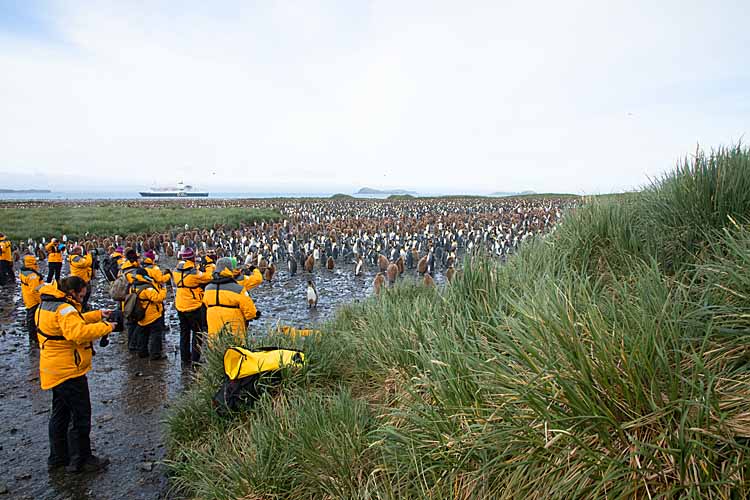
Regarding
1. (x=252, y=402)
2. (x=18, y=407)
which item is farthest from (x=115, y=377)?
(x=252, y=402)

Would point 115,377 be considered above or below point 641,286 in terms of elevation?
below

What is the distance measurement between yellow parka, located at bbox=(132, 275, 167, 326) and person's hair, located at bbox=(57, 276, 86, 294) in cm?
285

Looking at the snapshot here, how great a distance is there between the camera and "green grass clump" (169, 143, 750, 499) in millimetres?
1840

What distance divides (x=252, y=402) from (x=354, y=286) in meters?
8.94

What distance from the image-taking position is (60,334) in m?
4.43

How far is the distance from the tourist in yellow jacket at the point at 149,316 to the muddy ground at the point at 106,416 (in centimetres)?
21

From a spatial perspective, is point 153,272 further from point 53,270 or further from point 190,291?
point 53,270

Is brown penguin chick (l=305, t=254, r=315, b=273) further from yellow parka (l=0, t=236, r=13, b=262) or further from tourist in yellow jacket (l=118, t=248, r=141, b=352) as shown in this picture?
yellow parka (l=0, t=236, r=13, b=262)

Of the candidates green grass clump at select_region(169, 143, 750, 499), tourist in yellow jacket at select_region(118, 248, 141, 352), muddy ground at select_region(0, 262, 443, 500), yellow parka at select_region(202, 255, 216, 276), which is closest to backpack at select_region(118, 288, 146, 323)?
tourist in yellow jacket at select_region(118, 248, 141, 352)

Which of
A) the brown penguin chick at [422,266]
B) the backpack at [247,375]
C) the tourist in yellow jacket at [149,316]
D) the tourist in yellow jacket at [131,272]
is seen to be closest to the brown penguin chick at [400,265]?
the brown penguin chick at [422,266]

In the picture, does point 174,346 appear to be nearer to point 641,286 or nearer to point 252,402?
point 252,402

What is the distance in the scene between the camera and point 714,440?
1717mm

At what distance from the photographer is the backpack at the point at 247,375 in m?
4.31

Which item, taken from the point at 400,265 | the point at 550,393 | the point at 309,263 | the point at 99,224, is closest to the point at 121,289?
the point at 550,393
